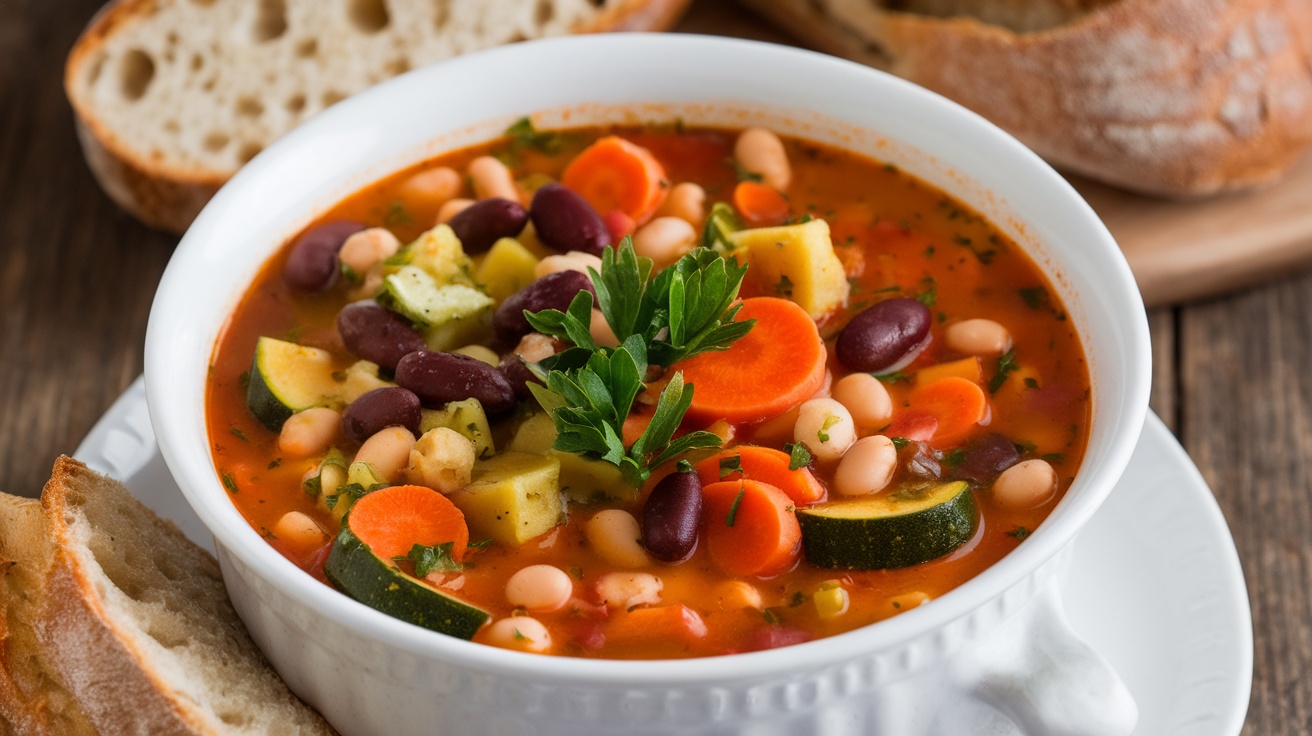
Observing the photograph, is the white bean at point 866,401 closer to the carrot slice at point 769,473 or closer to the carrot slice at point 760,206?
the carrot slice at point 769,473

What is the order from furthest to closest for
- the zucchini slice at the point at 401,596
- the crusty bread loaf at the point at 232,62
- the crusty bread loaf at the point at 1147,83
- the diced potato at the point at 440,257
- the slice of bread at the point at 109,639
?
the crusty bread loaf at the point at 232,62
the crusty bread loaf at the point at 1147,83
the diced potato at the point at 440,257
the slice of bread at the point at 109,639
the zucchini slice at the point at 401,596

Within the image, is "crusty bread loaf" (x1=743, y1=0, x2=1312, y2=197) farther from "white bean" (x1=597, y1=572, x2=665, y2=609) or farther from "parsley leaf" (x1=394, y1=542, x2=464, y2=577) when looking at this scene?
"parsley leaf" (x1=394, y1=542, x2=464, y2=577)

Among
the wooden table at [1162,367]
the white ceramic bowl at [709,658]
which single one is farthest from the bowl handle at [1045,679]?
the wooden table at [1162,367]

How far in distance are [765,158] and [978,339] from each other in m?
0.65

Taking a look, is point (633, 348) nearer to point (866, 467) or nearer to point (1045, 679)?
point (866, 467)

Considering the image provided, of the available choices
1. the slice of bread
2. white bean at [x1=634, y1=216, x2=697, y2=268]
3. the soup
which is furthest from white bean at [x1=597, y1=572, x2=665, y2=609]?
white bean at [x1=634, y1=216, x2=697, y2=268]

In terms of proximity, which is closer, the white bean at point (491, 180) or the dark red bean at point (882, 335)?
the dark red bean at point (882, 335)

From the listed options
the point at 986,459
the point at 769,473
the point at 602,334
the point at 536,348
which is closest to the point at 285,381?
the point at 536,348

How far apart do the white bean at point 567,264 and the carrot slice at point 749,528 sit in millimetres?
530

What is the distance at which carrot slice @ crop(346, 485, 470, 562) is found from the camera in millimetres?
2152

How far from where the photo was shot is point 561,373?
217 centimetres

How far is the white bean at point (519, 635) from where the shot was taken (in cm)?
203

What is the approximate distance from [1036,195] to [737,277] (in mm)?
660

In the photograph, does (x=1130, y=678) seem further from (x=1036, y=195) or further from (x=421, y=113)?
(x=421, y=113)
